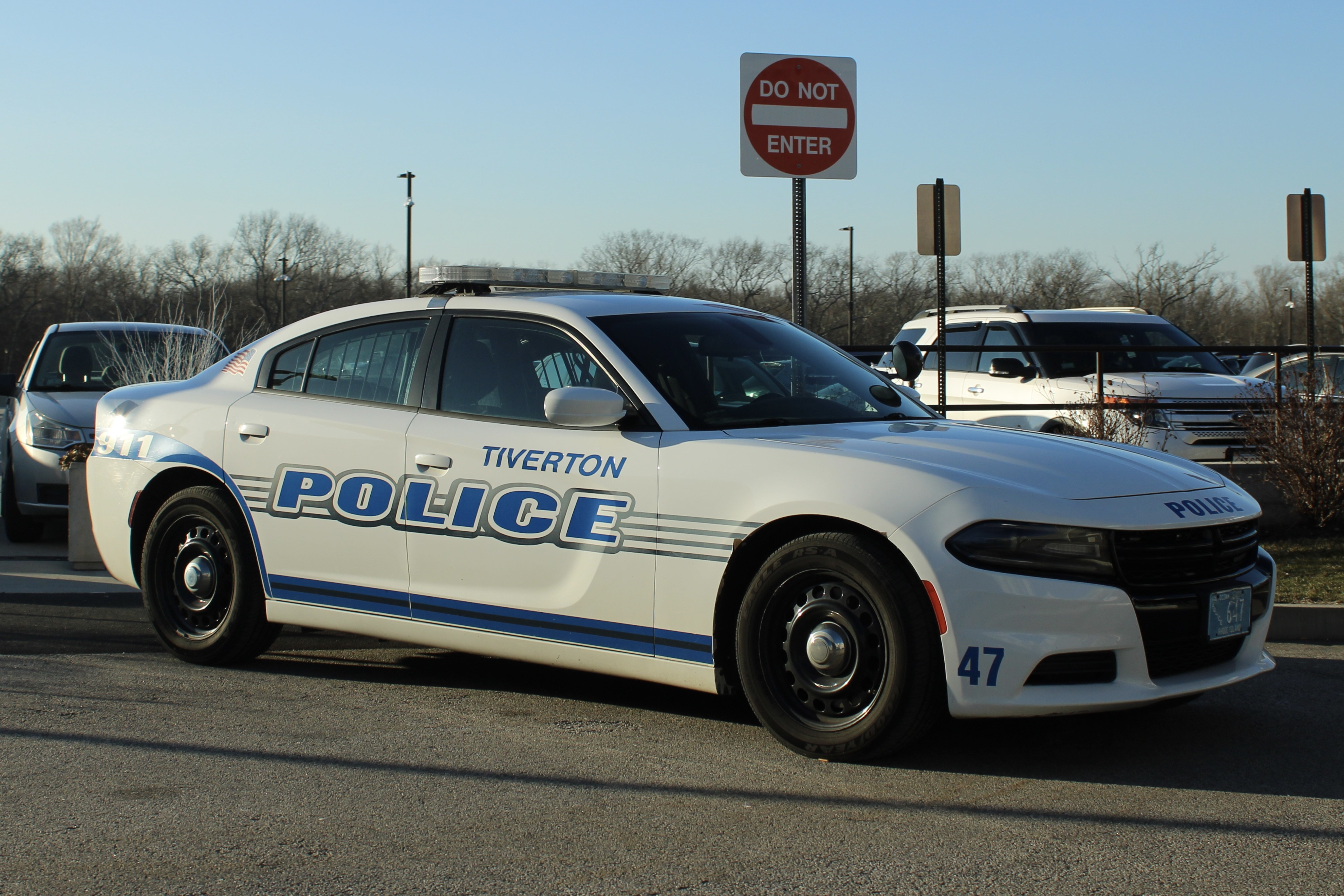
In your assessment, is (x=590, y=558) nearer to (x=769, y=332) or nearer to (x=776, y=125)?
(x=769, y=332)

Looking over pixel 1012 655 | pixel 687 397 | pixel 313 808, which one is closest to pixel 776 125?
pixel 687 397

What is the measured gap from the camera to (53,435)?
9.98 metres

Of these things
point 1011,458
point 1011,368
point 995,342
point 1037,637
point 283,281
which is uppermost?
point 283,281

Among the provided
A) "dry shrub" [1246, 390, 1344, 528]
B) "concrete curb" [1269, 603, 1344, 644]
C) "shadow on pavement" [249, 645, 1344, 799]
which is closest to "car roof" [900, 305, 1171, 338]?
"dry shrub" [1246, 390, 1344, 528]

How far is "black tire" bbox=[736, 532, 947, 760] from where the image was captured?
418 cm

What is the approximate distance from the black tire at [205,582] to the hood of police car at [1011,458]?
95.8 inches

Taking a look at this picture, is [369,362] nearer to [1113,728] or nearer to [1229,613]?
[1113,728]

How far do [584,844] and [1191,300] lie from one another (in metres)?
64.5

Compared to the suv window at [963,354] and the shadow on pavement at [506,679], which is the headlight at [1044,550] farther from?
the suv window at [963,354]

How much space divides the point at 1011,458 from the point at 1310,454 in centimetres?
637

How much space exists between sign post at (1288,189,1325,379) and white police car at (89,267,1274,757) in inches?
256

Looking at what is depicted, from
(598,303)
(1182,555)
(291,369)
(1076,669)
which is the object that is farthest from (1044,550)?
(291,369)

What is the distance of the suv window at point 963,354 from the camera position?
14438 mm

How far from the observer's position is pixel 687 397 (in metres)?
4.98
